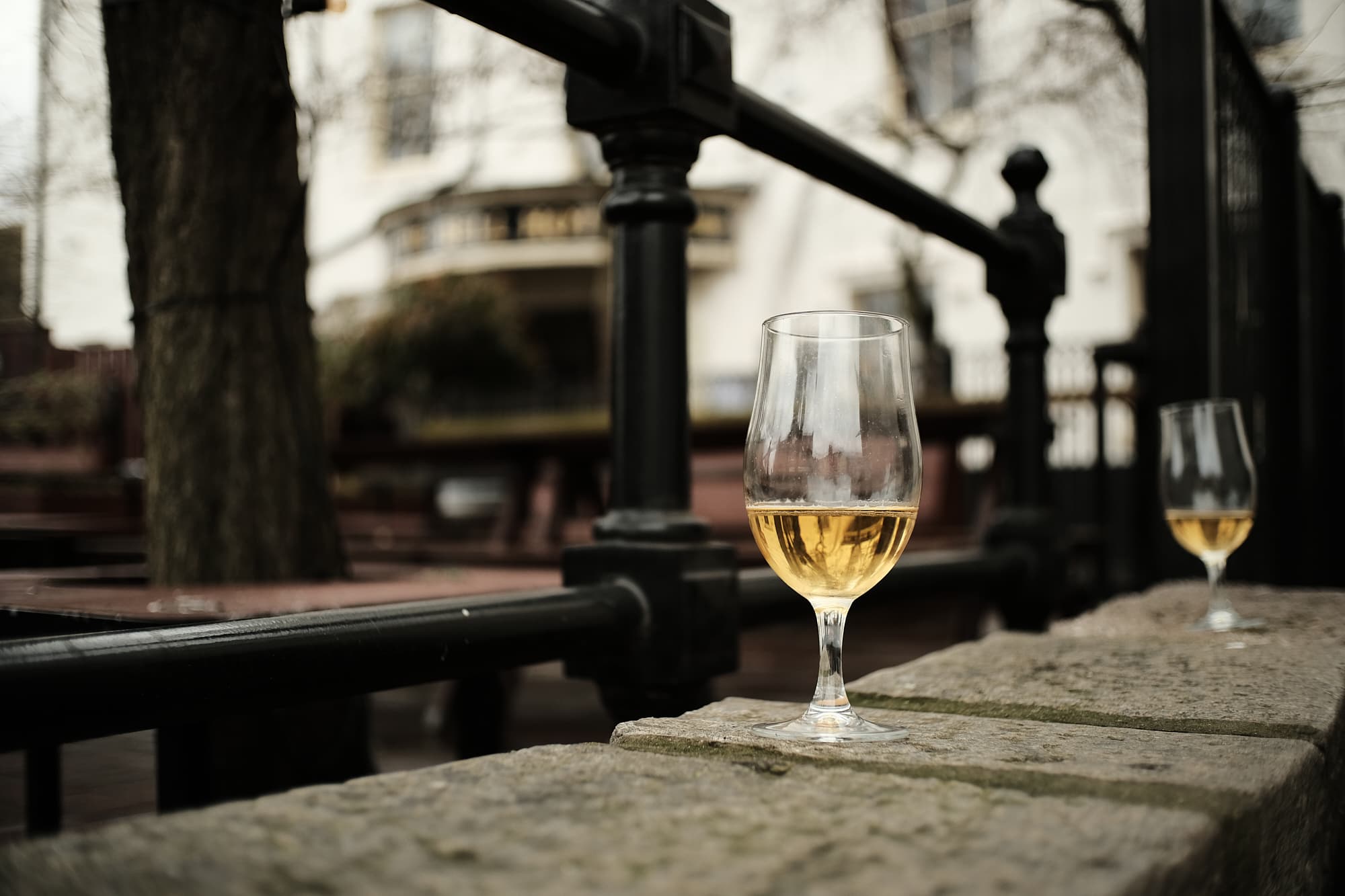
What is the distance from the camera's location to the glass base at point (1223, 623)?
4.22 feet

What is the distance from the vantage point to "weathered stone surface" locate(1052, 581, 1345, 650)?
1.23m

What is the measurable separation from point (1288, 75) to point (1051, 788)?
481 cm

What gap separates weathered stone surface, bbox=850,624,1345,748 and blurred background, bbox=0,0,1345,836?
690mm

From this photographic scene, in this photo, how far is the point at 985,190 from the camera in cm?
1292

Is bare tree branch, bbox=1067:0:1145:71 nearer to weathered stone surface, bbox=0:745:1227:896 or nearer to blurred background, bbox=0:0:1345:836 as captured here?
blurred background, bbox=0:0:1345:836

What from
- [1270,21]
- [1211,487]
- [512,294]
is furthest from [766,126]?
[512,294]

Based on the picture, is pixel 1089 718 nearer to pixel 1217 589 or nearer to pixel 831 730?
pixel 831 730

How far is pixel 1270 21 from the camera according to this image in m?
4.67

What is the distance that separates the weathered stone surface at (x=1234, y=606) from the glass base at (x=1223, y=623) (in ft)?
0.04

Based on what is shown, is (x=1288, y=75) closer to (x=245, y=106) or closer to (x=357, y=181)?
(x=245, y=106)

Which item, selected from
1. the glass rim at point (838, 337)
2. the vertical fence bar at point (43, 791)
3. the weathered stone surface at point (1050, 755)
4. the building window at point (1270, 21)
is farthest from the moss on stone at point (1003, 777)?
the building window at point (1270, 21)

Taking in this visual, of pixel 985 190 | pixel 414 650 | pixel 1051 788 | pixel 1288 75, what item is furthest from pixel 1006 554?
pixel 985 190

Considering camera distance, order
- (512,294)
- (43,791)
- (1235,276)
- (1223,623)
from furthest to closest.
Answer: (512,294) → (1235,276) → (43,791) → (1223,623)

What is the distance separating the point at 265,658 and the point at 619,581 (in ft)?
1.55
